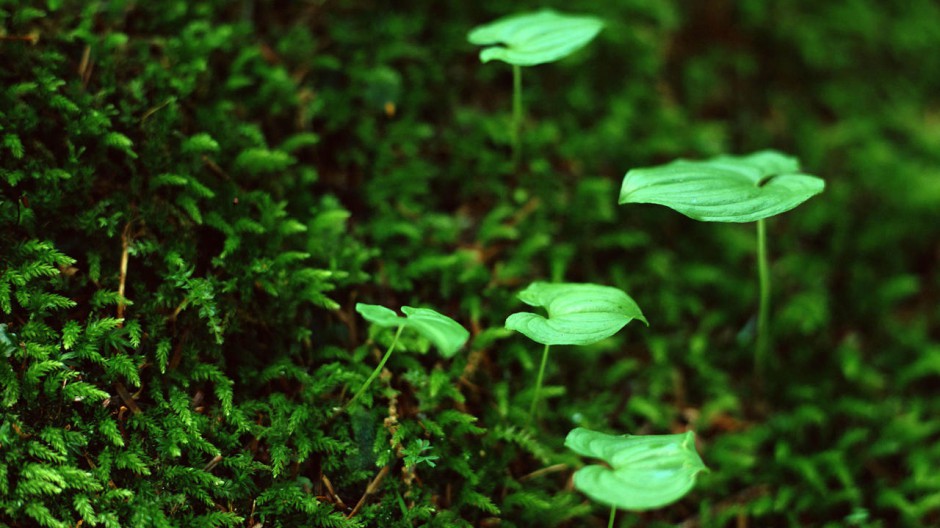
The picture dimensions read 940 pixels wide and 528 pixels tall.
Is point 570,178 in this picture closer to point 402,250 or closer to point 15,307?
point 402,250

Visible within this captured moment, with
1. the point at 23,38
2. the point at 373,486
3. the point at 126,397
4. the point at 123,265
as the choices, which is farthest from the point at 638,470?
the point at 23,38

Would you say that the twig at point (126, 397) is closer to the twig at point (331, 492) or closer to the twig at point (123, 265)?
the twig at point (123, 265)

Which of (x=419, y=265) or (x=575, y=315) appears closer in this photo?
(x=575, y=315)

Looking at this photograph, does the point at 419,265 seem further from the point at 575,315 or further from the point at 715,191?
the point at 715,191

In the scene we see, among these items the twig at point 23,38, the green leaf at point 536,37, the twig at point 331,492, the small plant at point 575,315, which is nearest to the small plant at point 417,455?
the twig at point 331,492

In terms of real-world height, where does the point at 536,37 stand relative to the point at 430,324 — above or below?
above

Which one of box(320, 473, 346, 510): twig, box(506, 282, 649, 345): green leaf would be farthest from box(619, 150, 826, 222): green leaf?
box(320, 473, 346, 510): twig
